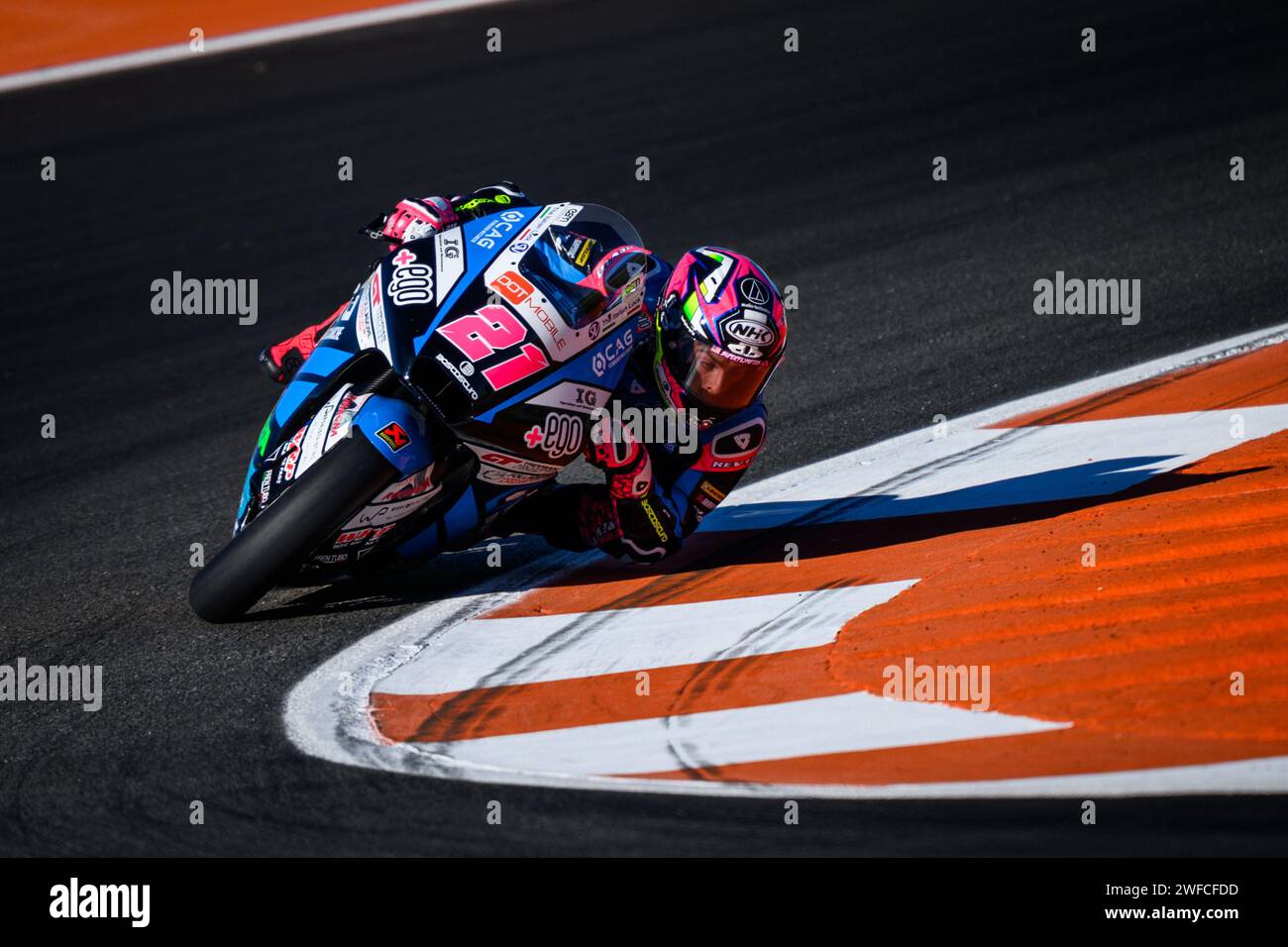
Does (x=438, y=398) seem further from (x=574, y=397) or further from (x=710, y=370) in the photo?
(x=710, y=370)

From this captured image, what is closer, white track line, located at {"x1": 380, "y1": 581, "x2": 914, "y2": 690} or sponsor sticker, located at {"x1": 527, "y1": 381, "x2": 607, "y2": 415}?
white track line, located at {"x1": 380, "y1": 581, "x2": 914, "y2": 690}

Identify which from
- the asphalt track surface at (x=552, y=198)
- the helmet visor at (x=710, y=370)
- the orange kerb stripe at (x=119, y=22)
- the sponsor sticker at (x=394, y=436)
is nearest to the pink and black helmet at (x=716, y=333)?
the helmet visor at (x=710, y=370)

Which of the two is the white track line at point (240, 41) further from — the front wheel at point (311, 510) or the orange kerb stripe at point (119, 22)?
the front wheel at point (311, 510)

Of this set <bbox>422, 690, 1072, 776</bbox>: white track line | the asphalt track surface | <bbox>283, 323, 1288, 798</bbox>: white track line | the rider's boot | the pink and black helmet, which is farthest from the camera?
the rider's boot

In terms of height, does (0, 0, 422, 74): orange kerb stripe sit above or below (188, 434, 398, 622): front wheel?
above

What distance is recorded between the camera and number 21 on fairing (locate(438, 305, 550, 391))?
16.8 ft

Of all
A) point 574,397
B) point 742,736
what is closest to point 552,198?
point 574,397

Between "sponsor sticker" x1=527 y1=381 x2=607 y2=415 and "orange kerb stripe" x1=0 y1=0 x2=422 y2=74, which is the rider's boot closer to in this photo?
"sponsor sticker" x1=527 y1=381 x2=607 y2=415

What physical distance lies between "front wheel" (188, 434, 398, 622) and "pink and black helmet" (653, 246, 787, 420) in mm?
1148

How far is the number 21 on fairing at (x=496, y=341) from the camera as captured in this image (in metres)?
5.12

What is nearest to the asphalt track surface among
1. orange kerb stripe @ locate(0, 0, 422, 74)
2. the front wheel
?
the front wheel

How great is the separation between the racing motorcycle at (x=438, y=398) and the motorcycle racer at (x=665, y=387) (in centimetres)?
11

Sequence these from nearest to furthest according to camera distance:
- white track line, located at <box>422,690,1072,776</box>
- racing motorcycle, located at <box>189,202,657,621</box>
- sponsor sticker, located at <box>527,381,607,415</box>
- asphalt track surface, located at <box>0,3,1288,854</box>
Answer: asphalt track surface, located at <box>0,3,1288,854</box>, white track line, located at <box>422,690,1072,776</box>, racing motorcycle, located at <box>189,202,657,621</box>, sponsor sticker, located at <box>527,381,607,415</box>
